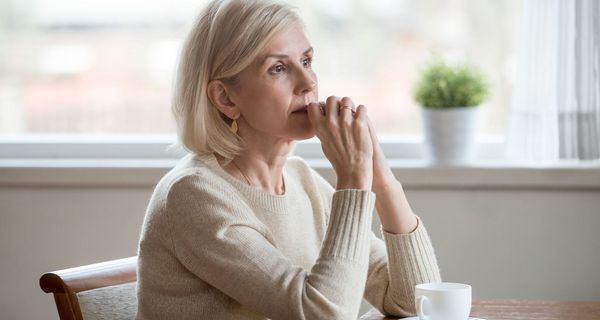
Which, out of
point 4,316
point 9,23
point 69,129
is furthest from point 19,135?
point 4,316

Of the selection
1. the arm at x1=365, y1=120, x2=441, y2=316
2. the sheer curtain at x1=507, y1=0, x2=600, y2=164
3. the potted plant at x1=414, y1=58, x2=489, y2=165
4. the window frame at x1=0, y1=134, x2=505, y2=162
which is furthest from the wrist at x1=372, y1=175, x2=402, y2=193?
the window frame at x1=0, y1=134, x2=505, y2=162

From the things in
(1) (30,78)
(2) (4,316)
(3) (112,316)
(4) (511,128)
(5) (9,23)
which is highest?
(5) (9,23)

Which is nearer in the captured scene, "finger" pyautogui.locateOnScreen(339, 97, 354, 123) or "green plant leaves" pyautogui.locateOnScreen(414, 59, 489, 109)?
"finger" pyautogui.locateOnScreen(339, 97, 354, 123)

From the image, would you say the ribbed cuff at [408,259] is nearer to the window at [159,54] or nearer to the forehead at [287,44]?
the forehead at [287,44]

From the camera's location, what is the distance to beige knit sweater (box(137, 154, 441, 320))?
4.93 feet

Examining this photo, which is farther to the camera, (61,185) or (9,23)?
(9,23)

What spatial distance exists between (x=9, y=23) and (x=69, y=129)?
0.42 meters

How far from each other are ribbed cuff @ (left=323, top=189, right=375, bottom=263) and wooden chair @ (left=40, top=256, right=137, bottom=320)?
0.44 m

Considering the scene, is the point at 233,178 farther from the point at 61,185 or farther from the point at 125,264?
the point at 61,185

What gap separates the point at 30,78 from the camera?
3.22m

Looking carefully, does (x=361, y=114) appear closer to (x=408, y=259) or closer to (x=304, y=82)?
(x=304, y=82)

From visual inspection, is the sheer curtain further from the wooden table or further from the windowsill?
→ the wooden table

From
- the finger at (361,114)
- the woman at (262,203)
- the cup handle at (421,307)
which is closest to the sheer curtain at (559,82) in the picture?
the woman at (262,203)

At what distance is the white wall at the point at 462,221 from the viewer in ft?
9.14
